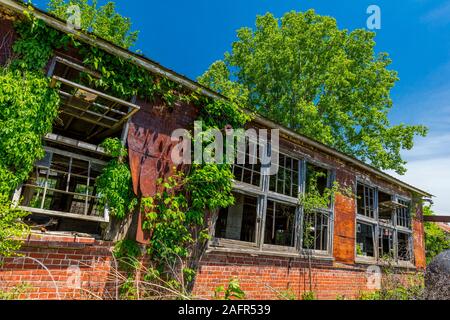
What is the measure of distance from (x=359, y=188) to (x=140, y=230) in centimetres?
944

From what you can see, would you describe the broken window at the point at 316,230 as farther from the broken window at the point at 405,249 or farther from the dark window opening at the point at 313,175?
the broken window at the point at 405,249

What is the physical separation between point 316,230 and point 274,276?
2.39 meters

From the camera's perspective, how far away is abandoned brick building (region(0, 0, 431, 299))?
480cm

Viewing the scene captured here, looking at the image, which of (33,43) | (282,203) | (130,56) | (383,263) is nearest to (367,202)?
(383,263)

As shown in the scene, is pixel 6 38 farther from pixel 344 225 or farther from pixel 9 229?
pixel 344 225

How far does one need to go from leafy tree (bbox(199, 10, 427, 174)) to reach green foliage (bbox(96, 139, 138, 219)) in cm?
1529

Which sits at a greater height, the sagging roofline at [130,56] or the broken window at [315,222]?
the sagging roofline at [130,56]

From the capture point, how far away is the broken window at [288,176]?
28.6 feet

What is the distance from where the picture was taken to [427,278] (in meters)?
8.22

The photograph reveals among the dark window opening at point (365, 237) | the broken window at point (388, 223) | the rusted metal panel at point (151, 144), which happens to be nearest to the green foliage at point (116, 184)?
the rusted metal panel at point (151, 144)

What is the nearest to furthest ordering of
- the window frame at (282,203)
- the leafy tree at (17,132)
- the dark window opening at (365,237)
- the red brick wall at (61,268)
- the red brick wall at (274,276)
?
the leafy tree at (17,132) → the red brick wall at (61,268) → the red brick wall at (274,276) → the window frame at (282,203) → the dark window opening at (365,237)

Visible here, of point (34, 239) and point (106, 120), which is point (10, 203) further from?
point (106, 120)

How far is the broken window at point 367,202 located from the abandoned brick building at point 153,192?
0.13 feet
